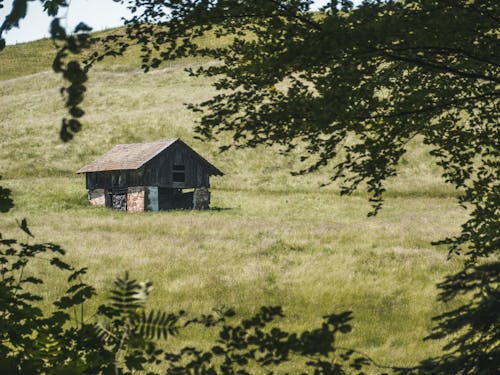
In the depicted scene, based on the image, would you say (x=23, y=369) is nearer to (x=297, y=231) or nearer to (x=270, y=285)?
(x=270, y=285)

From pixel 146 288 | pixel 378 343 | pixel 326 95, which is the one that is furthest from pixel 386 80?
pixel 378 343

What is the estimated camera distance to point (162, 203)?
44500 millimetres

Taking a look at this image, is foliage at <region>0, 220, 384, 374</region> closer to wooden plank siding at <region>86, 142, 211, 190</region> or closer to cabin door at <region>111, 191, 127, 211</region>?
wooden plank siding at <region>86, 142, 211, 190</region>

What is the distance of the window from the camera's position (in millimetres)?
43469

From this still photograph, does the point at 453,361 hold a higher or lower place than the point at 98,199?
higher

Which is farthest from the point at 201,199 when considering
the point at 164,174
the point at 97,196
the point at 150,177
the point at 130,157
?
the point at 97,196

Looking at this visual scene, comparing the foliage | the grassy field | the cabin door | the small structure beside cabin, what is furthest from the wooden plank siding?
the foliage

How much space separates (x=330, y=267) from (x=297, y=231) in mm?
6780

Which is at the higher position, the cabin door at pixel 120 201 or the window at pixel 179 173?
the window at pixel 179 173

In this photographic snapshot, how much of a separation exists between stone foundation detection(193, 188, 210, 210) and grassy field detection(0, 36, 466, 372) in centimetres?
82

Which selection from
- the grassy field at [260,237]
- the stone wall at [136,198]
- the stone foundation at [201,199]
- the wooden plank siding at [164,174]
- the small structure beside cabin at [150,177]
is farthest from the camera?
the stone foundation at [201,199]

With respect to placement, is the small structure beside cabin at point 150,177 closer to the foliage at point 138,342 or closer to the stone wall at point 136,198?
the stone wall at point 136,198

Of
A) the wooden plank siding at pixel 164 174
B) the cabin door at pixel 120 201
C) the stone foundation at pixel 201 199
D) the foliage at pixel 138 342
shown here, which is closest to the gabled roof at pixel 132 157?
the wooden plank siding at pixel 164 174

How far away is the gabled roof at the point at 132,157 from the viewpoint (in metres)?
41.4
